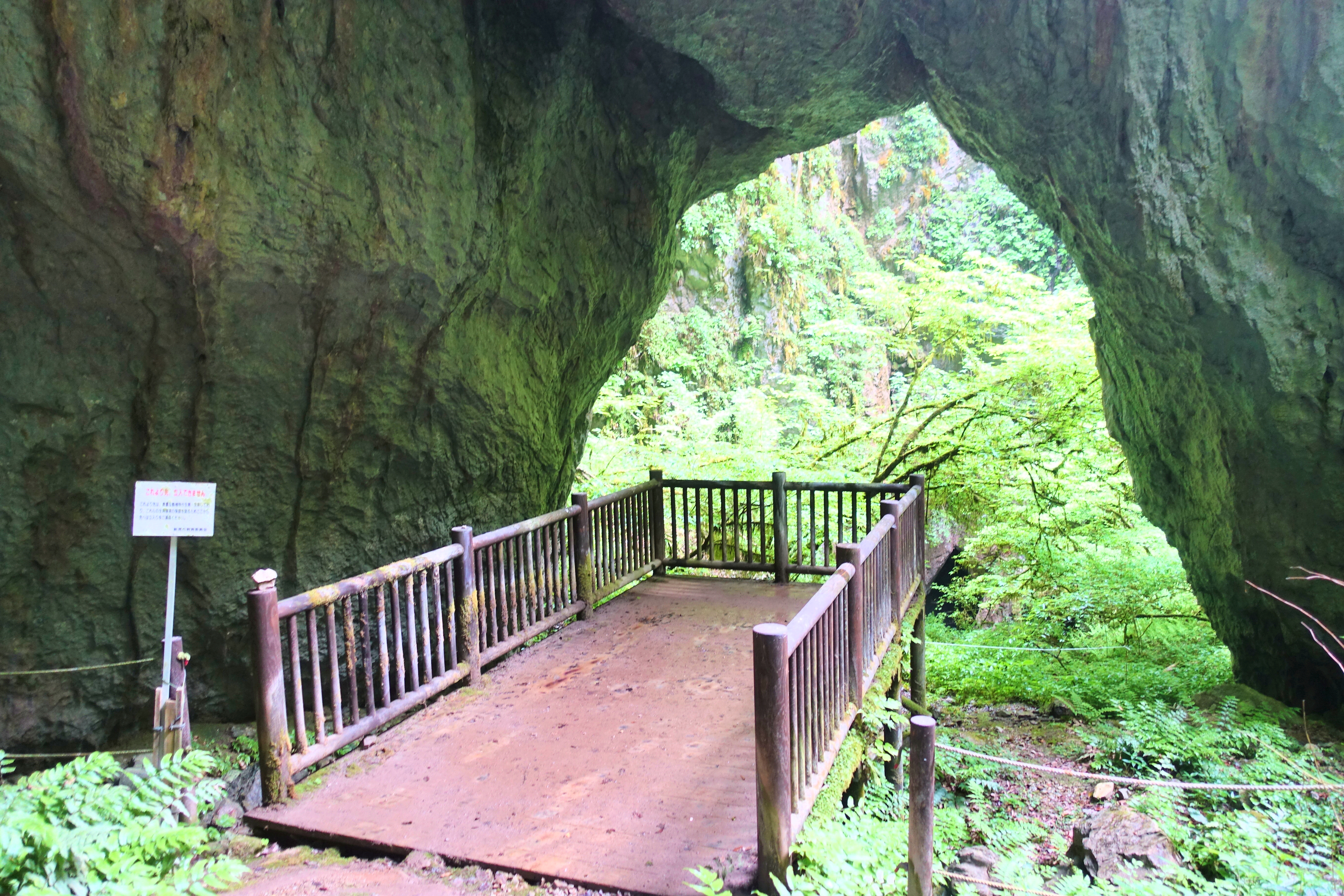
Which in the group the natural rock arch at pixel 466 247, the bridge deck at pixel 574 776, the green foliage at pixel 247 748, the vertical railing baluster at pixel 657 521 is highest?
the natural rock arch at pixel 466 247

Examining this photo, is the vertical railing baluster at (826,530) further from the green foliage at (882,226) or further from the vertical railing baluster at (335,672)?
the green foliage at (882,226)

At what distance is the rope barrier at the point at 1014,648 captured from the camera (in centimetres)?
879

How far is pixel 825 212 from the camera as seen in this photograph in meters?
21.0

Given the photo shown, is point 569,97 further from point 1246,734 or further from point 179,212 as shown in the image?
point 1246,734

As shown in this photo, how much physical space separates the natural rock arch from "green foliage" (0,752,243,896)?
1766mm

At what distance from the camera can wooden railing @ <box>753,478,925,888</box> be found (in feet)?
Answer: 9.00

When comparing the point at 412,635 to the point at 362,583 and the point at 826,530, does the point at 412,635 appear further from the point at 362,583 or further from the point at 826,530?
the point at 826,530

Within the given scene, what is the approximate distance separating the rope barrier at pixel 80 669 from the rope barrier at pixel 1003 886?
182 inches

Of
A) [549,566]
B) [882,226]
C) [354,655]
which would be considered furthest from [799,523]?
[882,226]

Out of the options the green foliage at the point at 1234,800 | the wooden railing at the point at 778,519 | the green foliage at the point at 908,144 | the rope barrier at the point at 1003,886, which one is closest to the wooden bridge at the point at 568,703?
the wooden railing at the point at 778,519

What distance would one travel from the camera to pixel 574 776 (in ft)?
11.8

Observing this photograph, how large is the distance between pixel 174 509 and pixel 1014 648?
9.45 metres

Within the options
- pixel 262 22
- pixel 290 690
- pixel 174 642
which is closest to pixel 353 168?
pixel 262 22

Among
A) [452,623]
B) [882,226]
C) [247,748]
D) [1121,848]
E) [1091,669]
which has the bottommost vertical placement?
[1091,669]
